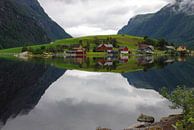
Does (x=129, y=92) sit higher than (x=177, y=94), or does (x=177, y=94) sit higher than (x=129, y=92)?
(x=177, y=94)

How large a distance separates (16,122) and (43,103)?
13632mm

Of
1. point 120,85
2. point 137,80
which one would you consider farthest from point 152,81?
point 120,85

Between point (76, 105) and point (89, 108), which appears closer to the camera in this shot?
point (89, 108)

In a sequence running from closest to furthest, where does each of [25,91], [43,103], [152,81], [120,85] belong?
[43,103]
[25,91]
[120,85]
[152,81]

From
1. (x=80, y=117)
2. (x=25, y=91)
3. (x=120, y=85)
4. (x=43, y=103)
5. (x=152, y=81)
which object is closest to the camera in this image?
(x=80, y=117)

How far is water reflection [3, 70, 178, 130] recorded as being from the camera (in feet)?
149

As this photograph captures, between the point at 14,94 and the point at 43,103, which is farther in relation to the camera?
the point at 14,94

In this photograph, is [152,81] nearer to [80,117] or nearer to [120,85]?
[120,85]

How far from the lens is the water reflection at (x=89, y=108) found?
1791 inches

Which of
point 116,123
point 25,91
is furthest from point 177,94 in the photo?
point 25,91

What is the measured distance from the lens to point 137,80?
9925cm

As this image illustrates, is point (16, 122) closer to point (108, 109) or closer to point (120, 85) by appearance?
point (108, 109)

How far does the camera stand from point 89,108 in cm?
5606

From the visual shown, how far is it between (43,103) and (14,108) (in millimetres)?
5443
